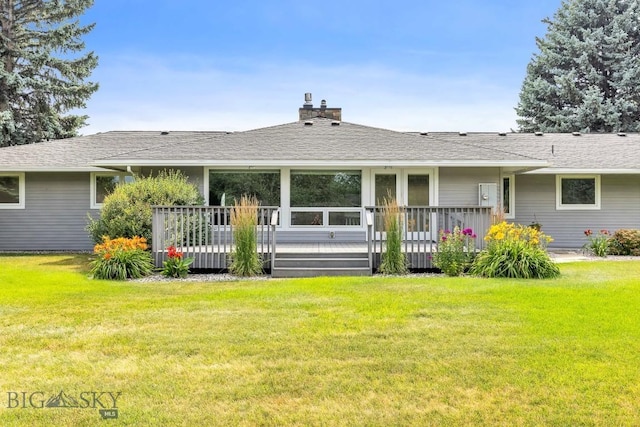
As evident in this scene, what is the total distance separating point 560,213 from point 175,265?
11.0m

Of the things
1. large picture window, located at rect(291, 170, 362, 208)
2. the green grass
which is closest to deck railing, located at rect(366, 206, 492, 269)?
the green grass

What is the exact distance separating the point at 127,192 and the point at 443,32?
16.2 metres

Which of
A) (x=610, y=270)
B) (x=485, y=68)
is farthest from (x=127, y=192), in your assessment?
(x=485, y=68)

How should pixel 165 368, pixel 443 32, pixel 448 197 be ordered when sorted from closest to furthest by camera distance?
pixel 165 368
pixel 448 197
pixel 443 32

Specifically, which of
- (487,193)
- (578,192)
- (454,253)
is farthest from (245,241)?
(578,192)

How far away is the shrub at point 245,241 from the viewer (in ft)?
28.7

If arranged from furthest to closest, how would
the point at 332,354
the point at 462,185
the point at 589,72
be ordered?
the point at 589,72
the point at 462,185
the point at 332,354

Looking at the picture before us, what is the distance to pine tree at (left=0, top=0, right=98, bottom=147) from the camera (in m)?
22.3

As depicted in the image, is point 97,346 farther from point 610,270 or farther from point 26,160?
point 26,160

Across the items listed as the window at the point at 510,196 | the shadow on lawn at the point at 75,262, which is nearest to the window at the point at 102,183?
the shadow on lawn at the point at 75,262

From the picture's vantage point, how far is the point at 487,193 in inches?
481

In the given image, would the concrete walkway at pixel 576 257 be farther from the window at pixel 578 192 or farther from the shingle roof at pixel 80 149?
the shingle roof at pixel 80 149

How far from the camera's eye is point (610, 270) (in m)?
9.07

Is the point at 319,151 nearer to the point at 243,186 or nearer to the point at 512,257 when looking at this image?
the point at 243,186
